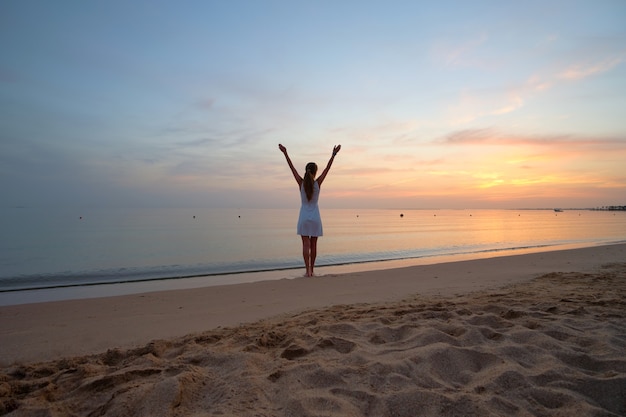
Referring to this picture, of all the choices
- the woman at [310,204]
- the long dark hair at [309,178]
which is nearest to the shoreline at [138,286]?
the woman at [310,204]

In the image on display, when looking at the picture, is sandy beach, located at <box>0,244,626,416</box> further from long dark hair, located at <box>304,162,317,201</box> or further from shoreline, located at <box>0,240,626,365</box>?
long dark hair, located at <box>304,162,317,201</box>

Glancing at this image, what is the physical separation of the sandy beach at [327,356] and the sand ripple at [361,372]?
0.04ft

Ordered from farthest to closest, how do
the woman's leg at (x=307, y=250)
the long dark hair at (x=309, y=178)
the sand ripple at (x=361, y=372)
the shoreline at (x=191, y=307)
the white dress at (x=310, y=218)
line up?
the woman's leg at (x=307, y=250) < the white dress at (x=310, y=218) < the long dark hair at (x=309, y=178) < the shoreline at (x=191, y=307) < the sand ripple at (x=361, y=372)

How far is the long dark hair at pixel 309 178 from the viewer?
7812 mm

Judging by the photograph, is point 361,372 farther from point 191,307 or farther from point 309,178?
point 309,178

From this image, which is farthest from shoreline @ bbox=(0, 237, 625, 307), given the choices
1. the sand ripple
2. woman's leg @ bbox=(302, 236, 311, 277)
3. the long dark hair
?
the sand ripple

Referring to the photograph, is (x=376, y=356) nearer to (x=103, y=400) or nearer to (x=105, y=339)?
(x=103, y=400)

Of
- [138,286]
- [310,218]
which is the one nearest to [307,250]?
[310,218]

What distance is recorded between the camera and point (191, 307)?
5500 mm

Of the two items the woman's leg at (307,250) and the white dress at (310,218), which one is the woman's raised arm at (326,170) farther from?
the woman's leg at (307,250)

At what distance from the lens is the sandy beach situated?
224cm

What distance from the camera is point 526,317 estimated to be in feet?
12.9

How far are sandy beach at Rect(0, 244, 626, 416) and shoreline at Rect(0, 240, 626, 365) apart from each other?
0.03m

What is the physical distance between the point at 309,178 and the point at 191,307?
362 centimetres
